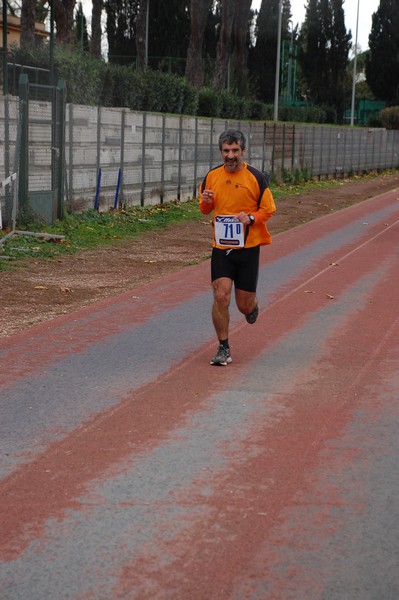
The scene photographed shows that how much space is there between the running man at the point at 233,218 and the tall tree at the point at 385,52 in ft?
280

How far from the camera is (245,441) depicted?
22.4ft

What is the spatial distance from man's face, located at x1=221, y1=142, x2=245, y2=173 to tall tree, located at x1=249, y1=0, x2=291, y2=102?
78.3 meters

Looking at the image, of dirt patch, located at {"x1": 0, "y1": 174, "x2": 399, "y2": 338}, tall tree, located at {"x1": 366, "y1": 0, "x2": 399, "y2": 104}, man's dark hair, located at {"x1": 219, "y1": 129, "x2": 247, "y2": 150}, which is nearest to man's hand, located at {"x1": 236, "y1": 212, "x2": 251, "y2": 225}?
man's dark hair, located at {"x1": 219, "y1": 129, "x2": 247, "y2": 150}

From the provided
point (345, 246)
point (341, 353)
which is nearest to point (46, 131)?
point (345, 246)

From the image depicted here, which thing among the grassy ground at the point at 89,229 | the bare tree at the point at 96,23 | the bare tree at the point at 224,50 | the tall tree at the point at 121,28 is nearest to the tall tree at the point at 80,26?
the tall tree at the point at 121,28

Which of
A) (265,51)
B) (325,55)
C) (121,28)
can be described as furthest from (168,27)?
(325,55)

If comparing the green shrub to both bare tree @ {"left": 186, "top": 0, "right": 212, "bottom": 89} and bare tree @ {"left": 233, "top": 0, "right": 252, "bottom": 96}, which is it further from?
bare tree @ {"left": 233, "top": 0, "right": 252, "bottom": 96}

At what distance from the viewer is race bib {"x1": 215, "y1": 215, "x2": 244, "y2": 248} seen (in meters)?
8.80

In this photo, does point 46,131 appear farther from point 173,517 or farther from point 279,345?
point 173,517

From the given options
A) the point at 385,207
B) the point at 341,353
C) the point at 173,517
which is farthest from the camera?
the point at 385,207

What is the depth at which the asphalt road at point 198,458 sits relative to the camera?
4730 mm

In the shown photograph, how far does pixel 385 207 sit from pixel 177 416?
83.5 feet

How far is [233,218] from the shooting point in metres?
8.78

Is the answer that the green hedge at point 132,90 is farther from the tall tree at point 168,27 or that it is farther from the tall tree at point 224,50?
the tall tree at point 168,27
